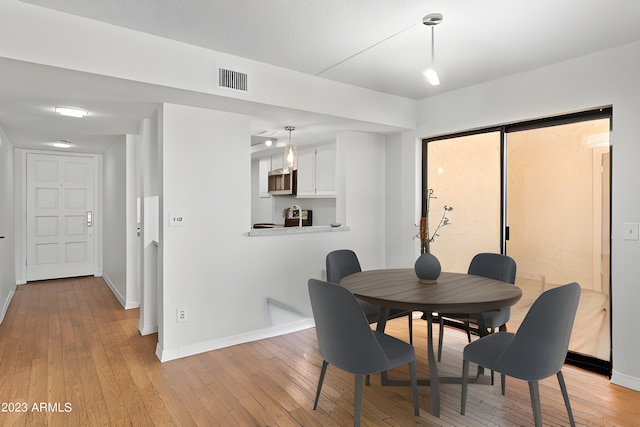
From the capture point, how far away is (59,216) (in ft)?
20.7

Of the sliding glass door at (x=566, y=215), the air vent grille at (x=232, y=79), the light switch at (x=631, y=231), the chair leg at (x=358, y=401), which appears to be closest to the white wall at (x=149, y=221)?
the air vent grille at (x=232, y=79)

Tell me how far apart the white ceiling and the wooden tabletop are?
5.70 feet

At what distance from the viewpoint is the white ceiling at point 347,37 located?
2268 millimetres

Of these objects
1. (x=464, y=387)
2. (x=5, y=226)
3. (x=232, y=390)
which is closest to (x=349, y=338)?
(x=464, y=387)

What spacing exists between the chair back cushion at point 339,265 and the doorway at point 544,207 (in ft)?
4.73

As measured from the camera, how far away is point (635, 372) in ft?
8.82

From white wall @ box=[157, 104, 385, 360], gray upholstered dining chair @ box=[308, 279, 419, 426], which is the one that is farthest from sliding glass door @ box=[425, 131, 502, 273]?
gray upholstered dining chair @ box=[308, 279, 419, 426]

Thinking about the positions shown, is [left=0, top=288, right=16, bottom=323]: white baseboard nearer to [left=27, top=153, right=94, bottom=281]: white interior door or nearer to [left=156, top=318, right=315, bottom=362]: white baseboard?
[left=27, top=153, right=94, bottom=281]: white interior door

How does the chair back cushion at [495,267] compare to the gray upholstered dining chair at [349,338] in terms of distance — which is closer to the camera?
the gray upholstered dining chair at [349,338]

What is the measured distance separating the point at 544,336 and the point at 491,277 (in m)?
1.22

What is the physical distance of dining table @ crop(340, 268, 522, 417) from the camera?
2.12m

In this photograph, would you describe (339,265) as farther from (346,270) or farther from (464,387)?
(464,387)

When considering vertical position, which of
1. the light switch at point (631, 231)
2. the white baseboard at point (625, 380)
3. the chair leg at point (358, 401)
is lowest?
the white baseboard at point (625, 380)

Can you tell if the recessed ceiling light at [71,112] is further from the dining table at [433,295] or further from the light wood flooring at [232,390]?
the dining table at [433,295]
